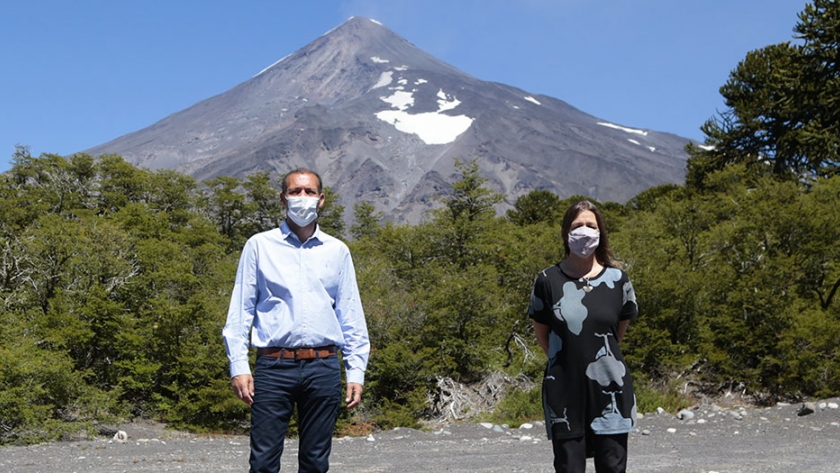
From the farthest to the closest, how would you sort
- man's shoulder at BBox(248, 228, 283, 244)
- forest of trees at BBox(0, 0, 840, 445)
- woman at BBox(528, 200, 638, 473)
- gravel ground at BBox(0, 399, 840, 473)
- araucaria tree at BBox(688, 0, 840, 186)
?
araucaria tree at BBox(688, 0, 840, 186)
forest of trees at BBox(0, 0, 840, 445)
gravel ground at BBox(0, 399, 840, 473)
man's shoulder at BBox(248, 228, 283, 244)
woman at BBox(528, 200, 638, 473)

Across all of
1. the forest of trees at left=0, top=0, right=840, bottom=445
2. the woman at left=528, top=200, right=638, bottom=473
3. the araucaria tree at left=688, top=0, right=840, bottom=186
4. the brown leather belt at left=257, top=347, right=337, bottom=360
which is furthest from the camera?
the araucaria tree at left=688, top=0, right=840, bottom=186

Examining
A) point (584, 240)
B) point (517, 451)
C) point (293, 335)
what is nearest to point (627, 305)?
point (584, 240)

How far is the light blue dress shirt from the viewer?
3.60 metres

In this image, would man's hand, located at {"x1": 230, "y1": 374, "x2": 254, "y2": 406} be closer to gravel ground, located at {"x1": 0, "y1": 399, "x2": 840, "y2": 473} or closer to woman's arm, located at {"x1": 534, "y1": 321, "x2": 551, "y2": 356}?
woman's arm, located at {"x1": 534, "y1": 321, "x2": 551, "y2": 356}

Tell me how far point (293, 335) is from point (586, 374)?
1.39 m

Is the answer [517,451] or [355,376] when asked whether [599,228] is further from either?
[517,451]

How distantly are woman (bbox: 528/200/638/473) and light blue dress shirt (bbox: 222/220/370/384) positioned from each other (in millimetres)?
962

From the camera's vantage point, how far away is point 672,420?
484 inches

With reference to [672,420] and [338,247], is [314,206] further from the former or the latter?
[672,420]

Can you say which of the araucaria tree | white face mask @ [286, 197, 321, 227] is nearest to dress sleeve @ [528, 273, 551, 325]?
white face mask @ [286, 197, 321, 227]

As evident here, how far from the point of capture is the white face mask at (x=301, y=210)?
372cm

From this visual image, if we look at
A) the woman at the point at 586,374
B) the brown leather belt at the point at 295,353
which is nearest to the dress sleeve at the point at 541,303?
the woman at the point at 586,374

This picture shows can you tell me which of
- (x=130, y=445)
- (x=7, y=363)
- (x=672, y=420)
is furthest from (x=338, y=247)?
(x=7, y=363)

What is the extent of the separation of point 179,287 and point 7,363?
7.26 m
